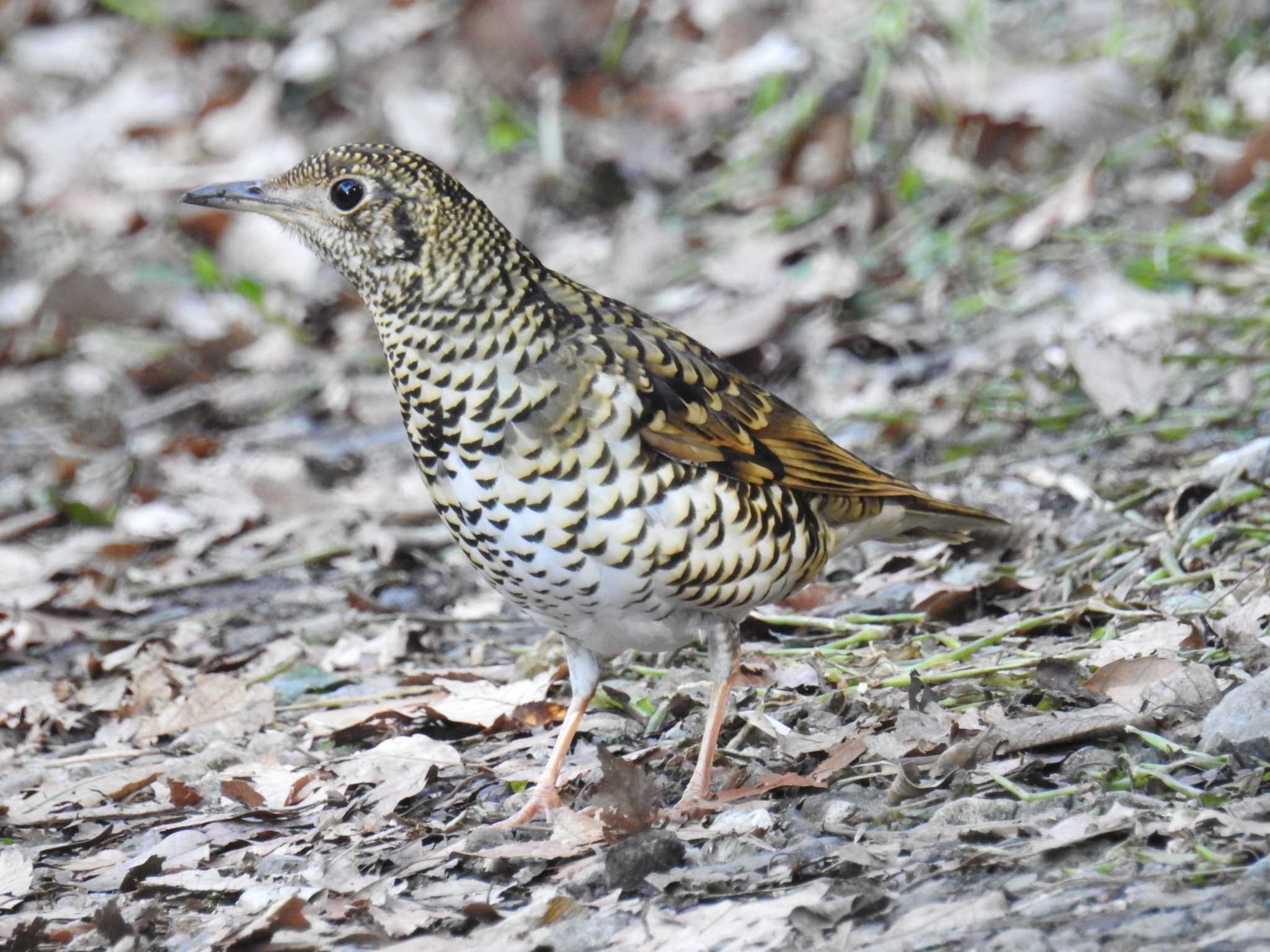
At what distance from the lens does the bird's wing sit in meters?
3.88

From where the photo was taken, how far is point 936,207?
26.0 feet

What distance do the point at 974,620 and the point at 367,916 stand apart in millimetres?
2167

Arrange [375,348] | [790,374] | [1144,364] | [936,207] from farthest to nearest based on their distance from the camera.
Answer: [375,348]
[936,207]
[790,374]
[1144,364]

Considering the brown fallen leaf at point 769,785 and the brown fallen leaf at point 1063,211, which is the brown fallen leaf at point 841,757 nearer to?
the brown fallen leaf at point 769,785

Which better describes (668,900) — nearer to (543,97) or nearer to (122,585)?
(122,585)

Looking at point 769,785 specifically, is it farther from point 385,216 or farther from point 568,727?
point 385,216

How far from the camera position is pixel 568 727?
420cm

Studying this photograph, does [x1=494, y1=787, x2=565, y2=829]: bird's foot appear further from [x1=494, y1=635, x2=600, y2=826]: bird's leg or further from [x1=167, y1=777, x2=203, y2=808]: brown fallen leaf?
[x1=167, y1=777, x2=203, y2=808]: brown fallen leaf

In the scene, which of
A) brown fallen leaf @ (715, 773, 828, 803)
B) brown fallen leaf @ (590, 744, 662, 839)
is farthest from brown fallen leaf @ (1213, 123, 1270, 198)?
brown fallen leaf @ (590, 744, 662, 839)

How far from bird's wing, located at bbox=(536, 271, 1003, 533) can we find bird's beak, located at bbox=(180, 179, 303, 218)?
2.30 ft

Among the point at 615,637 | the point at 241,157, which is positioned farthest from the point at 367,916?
the point at 241,157

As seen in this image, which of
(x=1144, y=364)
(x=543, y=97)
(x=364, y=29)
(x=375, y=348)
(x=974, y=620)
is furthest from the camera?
(x=364, y=29)

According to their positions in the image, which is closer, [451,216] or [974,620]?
[451,216]

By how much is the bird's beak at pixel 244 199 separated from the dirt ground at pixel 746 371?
1.44 meters
